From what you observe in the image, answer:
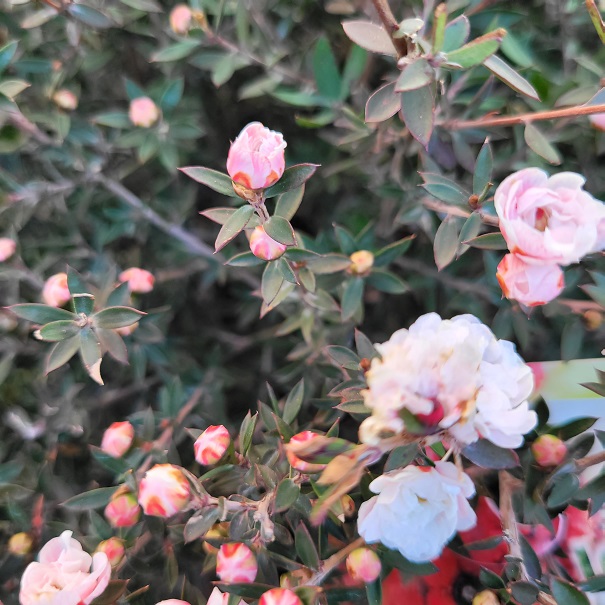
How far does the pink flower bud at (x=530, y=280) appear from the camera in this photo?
0.60m

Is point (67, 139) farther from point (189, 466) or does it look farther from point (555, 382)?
point (555, 382)

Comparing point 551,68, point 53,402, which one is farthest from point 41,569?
point 551,68

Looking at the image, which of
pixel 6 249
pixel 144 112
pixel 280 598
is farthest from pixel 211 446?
pixel 144 112

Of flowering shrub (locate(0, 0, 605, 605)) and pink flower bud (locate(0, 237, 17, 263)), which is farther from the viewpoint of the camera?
pink flower bud (locate(0, 237, 17, 263))

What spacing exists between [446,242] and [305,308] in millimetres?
308

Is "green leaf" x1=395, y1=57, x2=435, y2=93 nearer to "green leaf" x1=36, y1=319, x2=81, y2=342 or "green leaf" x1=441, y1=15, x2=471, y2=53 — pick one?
"green leaf" x1=441, y1=15, x2=471, y2=53

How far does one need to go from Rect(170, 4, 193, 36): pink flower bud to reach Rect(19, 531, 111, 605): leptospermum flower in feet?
2.89

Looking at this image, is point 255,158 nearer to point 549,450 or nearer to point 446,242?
point 446,242

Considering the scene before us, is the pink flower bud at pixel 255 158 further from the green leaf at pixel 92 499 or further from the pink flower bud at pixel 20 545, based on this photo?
the pink flower bud at pixel 20 545

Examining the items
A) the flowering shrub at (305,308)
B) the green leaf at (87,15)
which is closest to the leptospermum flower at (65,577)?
the flowering shrub at (305,308)

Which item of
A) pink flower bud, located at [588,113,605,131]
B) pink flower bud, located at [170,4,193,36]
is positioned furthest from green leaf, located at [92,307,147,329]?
pink flower bud, located at [588,113,605,131]

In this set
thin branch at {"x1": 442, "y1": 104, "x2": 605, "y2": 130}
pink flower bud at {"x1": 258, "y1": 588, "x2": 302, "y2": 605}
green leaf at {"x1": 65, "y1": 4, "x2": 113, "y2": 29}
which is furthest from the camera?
green leaf at {"x1": 65, "y1": 4, "x2": 113, "y2": 29}

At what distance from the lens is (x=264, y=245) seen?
688mm

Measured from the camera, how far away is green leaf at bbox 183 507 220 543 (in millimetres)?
649
